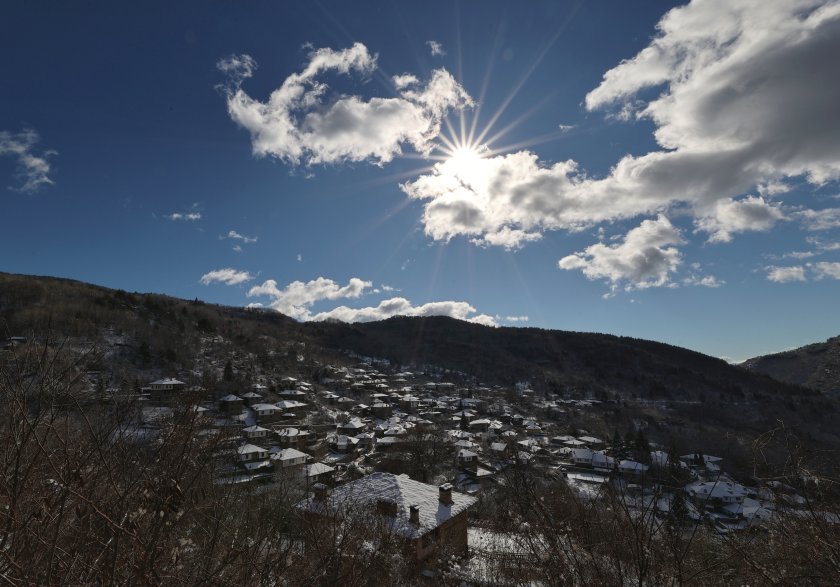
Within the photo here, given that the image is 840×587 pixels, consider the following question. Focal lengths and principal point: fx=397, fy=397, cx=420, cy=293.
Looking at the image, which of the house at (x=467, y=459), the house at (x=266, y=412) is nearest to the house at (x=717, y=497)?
the house at (x=467, y=459)

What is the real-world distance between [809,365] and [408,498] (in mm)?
187694

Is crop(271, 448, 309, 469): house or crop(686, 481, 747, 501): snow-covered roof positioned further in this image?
crop(271, 448, 309, 469): house

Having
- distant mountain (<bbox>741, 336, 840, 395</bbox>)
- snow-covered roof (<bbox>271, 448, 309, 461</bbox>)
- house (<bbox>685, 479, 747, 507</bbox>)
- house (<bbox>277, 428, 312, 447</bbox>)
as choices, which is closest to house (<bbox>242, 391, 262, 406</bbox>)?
house (<bbox>277, 428, 312, 447</bbox>)

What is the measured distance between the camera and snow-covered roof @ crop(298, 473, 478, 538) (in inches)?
523

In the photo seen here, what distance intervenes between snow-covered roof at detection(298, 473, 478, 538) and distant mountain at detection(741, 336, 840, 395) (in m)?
147

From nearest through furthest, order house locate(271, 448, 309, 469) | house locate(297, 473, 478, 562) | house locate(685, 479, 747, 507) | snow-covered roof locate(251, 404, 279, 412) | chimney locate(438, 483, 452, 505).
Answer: house locate(685, 479, 747, 507) < house locate(297, 473, 478, 562) < chimney locate(438, 483, 452, 505) < house locate(271, 448, 309, 469) < snow-covered roof locate(251, 404, 279, 412)

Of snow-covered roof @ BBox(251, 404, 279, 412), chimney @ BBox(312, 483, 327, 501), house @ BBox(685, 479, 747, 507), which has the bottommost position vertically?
snow-covered roof @ BBox(251, 404, 279, 412)

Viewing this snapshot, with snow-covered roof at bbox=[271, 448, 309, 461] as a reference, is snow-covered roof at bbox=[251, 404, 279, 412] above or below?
above

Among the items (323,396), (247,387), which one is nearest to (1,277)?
(247,387)

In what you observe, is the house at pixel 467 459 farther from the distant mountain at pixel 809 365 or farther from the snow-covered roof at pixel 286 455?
the distant mountain at pixel 809 365

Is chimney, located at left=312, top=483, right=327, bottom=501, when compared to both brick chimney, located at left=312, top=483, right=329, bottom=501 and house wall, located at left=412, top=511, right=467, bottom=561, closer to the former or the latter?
brick chimney, located at left=312, top=483, right=329, bottom=501

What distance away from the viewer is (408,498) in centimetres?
1528

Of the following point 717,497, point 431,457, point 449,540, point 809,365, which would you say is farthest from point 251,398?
point 809,365

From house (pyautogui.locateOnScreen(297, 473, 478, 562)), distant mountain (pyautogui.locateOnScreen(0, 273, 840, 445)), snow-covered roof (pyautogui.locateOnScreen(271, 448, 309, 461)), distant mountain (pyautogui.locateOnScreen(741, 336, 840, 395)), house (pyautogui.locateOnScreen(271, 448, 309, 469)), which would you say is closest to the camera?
house (pyautogui.locateOnScreen(297, 473, 478, 562))
